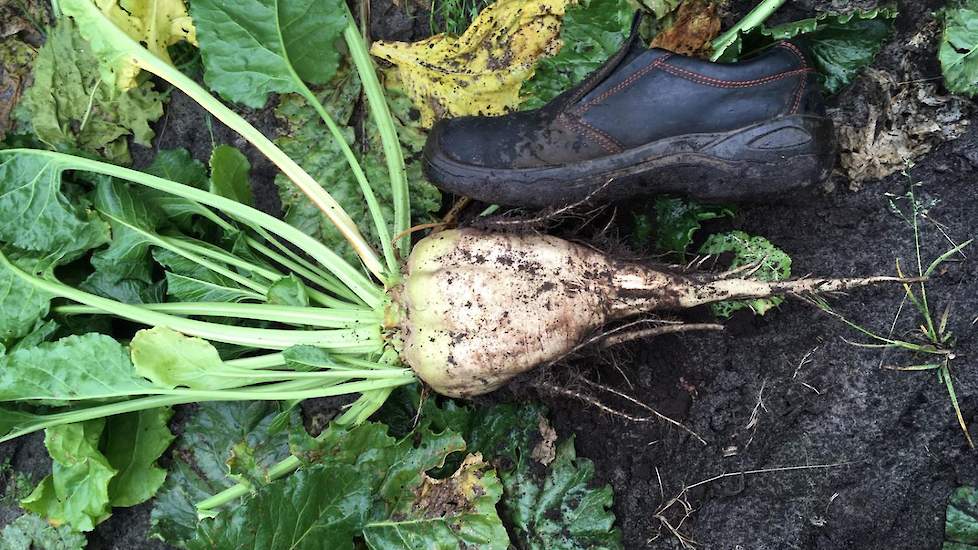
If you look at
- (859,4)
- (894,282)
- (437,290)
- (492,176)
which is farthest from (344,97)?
(894,282)

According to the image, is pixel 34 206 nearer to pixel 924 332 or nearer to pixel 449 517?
pixel 449 517

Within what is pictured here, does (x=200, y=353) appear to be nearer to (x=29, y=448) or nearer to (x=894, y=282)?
(x=29, y=448)

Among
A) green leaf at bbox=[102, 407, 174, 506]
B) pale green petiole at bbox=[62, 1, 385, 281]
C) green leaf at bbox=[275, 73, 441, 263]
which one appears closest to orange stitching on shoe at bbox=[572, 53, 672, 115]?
green leaf at bbox=[275, 73, 441, 263]

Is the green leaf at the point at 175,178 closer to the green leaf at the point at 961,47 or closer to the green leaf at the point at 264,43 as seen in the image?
the green leaf at the point at 264,43

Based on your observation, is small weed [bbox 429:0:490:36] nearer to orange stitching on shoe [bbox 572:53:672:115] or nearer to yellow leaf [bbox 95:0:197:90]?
orange stitching on shoe [bbox 572:53:672:115]

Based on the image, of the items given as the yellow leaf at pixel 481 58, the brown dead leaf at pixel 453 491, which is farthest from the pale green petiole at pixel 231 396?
the yellow leaf at pixel 481 58

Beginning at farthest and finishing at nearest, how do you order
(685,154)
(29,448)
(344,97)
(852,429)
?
(29,448) < (344,97) < (852,429) < (685,154)
